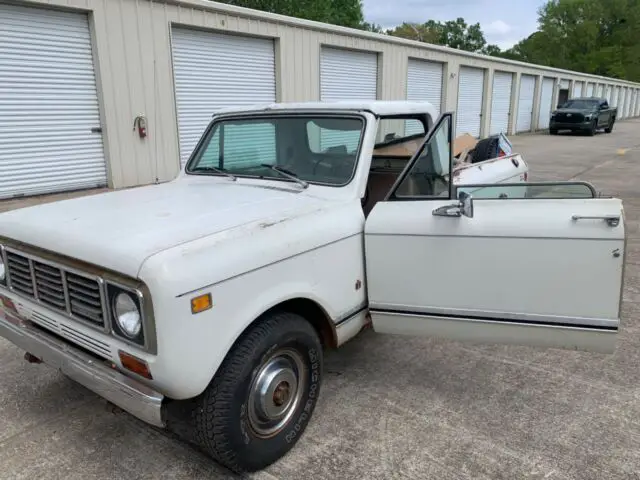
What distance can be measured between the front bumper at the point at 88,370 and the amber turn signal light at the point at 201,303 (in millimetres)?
435

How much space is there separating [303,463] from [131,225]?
1483 mm

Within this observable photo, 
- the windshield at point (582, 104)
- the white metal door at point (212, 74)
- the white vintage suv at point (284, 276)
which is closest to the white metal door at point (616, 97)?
the windshield at point (582, 104)

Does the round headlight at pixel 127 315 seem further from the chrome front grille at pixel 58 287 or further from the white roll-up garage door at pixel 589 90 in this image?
the white roll-up garage door at pixel 589 90

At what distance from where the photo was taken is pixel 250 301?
2416mm

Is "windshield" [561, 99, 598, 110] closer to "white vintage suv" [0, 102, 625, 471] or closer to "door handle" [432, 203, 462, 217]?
"white vintage suv" [0, 102, 625, 471]

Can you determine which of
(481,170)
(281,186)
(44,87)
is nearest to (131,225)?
(281,186)

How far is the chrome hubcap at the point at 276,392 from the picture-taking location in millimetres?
2584

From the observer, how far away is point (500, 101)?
83.7 ft

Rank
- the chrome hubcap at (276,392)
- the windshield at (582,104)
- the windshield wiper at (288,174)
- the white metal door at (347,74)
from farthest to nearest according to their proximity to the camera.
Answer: the windshield at (582,104) → the white metal door at (347,74) → the windshield wiper at (288,174) → the chrome hubcap at (276,392)

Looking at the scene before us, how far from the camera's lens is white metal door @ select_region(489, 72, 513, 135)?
24703 mm

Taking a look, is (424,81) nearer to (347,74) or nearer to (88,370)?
(347,74)

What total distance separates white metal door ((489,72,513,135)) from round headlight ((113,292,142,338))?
2459 centimetres

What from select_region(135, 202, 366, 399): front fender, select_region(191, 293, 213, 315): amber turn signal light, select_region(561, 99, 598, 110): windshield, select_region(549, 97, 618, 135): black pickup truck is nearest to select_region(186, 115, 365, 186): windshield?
select_region(135, 202, 366, 399): front fender

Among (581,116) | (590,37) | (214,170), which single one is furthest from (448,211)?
(590,37)
